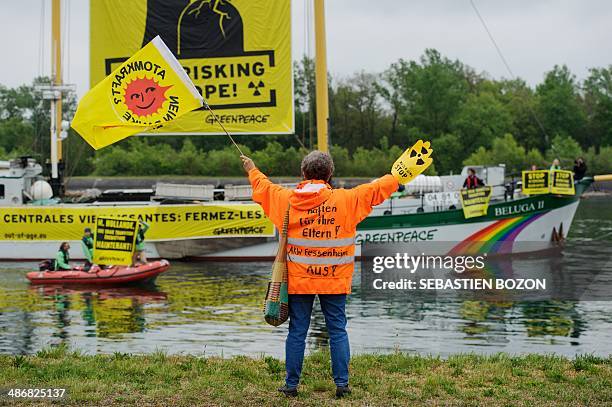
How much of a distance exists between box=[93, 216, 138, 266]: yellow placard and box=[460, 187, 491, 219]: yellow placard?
40.8ft

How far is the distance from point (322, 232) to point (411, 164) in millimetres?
1345

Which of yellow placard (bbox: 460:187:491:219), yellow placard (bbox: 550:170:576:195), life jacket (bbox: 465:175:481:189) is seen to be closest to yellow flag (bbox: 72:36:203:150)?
yellow placard (bbox: 460:187:491:219)

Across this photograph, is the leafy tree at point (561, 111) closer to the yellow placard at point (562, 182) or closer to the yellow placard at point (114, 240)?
the yellow placard at point (562, 182)

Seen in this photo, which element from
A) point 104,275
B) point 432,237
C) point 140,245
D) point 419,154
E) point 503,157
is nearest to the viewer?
point 419,154

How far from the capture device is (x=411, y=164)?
9758 millimetres

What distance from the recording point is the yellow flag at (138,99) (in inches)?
476

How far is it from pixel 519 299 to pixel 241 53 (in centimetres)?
1539

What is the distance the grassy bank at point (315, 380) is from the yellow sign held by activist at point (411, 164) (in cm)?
205

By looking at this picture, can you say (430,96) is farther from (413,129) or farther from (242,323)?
(242,323)

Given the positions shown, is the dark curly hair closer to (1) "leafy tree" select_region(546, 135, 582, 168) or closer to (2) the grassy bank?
(2) the grassy bank

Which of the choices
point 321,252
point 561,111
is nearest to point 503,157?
point 561,111

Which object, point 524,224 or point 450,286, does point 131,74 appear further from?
point 524,224

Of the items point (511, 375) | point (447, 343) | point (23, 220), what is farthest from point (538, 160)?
point (511, 375)

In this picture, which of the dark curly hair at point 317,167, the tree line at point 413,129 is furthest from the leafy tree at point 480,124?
the dark curly hair at point 317,167
